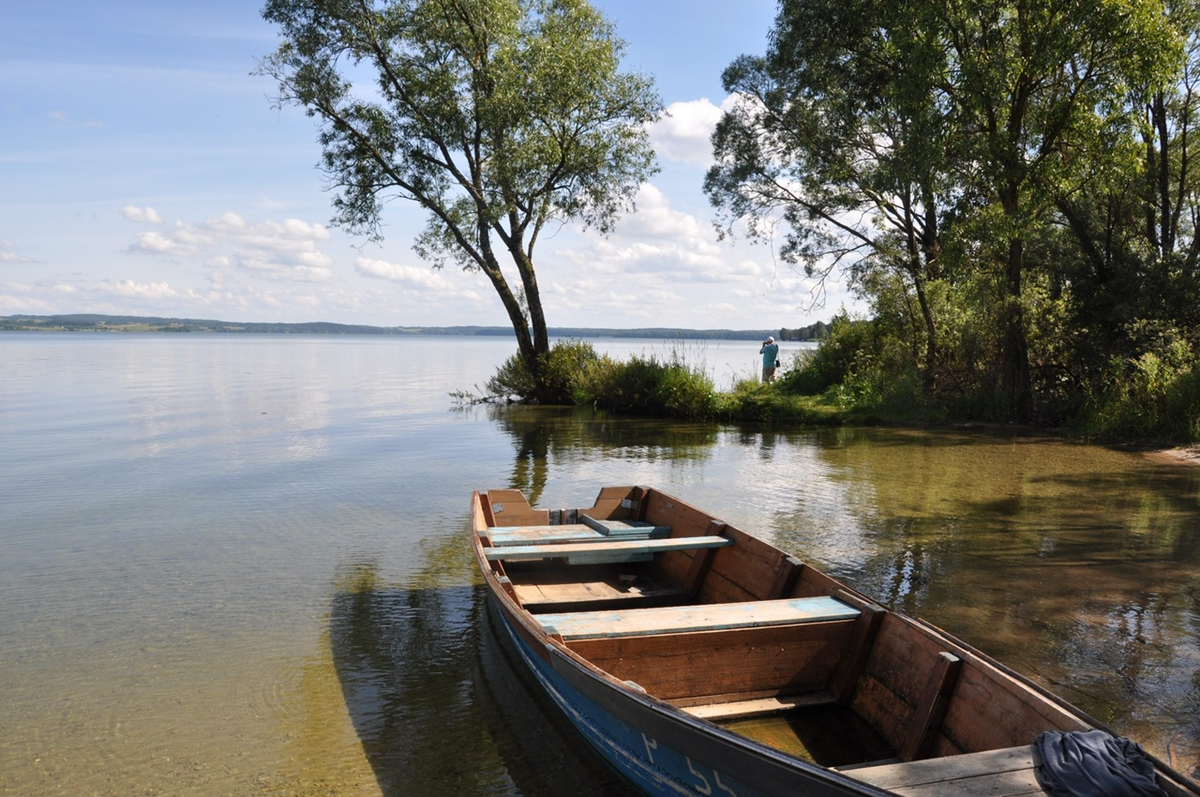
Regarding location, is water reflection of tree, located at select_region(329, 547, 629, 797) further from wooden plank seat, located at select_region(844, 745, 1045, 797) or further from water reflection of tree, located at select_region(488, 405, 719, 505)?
water reflection of tree, located at select_region(488, 405, 719, 505)

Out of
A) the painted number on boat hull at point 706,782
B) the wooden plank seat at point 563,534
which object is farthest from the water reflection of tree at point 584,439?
the painted number on boat hull at point 706,782

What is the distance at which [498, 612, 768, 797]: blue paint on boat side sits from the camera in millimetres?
3455

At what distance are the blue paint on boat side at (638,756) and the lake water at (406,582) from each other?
310mm

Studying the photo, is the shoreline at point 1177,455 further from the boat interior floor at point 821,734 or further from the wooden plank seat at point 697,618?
the boat interior floor at point 821,734

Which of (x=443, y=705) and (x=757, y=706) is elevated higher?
(x=757, y=706)

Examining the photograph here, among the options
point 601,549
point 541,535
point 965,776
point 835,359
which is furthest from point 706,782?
point 835,359

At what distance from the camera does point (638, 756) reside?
3.97m

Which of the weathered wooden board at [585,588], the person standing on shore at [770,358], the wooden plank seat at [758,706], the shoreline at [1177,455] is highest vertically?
the person standing on shore at [770,358]

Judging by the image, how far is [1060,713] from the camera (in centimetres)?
352

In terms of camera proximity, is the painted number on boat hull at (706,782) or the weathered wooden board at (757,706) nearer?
the painted number on boat hull at (706,782)

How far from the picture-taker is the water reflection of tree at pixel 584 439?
15.1m

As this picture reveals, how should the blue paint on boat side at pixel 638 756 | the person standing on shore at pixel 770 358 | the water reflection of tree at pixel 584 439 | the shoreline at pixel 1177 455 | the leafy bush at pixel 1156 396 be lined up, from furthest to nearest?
the person standing on shore at pixel 770 358
the leafy bush at pixel 1156 396
the water reflection of tree at pixel 584 439
the shoreline at pixel 1177 455
the blue paint on boat side at pixel 638 756

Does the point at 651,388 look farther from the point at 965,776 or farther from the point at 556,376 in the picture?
the point at 965,776

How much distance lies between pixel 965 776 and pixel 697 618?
198 centimetres
